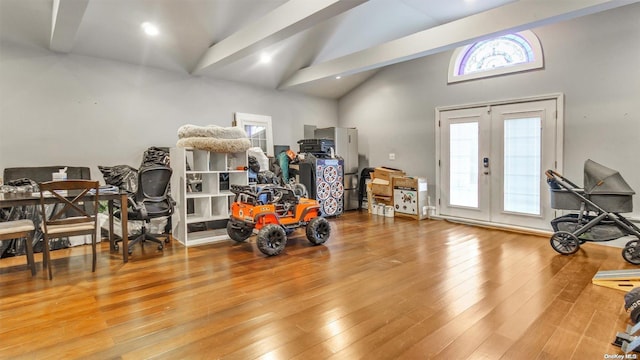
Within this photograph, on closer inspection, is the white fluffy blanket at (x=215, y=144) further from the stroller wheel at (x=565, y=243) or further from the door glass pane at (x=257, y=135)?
the stroller wheel at (x=565, y=243)

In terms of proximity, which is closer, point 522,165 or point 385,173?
point 522,165

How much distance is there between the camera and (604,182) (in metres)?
3.79

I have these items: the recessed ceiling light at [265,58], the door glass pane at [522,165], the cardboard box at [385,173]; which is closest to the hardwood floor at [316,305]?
the door glass pane at [522,165]

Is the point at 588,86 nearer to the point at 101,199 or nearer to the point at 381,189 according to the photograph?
the point at 381,189

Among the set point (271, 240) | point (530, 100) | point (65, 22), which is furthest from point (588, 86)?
point (65, 22)

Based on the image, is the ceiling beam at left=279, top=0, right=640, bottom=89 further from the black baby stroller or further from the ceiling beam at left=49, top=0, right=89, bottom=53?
the ceiling beam at left=49, top=0, right=89, bottom=53

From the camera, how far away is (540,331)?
226cm

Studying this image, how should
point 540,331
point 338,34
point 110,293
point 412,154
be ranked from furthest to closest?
point 412,154
point 338,34
point 110,293
point 540,331

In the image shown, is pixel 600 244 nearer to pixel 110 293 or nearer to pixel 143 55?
pixel 110 293

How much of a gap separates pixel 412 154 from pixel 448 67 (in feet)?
5.82

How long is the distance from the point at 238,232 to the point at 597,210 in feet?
14.3

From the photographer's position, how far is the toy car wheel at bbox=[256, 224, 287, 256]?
3.94m

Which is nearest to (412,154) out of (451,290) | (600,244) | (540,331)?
(600,244)

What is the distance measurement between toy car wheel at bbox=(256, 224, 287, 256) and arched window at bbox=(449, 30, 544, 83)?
170 inches
